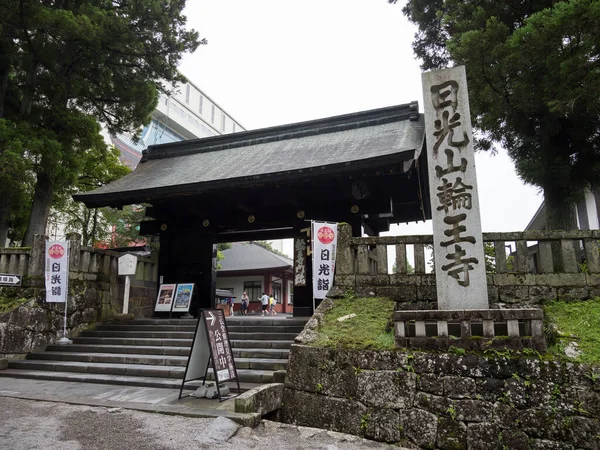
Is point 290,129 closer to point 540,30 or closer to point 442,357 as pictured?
point 540,30

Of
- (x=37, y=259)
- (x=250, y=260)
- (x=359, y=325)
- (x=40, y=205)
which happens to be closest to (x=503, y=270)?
(x=359, y=325)

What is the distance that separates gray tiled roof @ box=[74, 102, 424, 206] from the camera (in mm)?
10242

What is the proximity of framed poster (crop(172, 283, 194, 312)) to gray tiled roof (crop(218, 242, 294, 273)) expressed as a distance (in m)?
14.5

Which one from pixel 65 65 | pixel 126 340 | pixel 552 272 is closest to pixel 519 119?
pixel 552 272

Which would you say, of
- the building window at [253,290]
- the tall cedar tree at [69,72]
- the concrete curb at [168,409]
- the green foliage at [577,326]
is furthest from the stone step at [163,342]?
the building window at [253,290]

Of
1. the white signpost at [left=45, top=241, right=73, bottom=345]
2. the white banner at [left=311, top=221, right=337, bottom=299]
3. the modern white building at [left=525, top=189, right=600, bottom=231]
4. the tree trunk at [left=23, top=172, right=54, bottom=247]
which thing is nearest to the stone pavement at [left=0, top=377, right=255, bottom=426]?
the white signpost at [left=45, top=241, right=73, bottom=345]

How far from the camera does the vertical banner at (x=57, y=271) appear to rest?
9266mm

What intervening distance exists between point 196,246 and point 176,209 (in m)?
1.35

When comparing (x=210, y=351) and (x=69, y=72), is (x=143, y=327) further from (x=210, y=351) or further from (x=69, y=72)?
(x=69, y=72)

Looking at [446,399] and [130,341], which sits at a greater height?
[130,341]

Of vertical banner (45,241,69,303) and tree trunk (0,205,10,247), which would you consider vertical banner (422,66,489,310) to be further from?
tree trunk (0,205,10,247)

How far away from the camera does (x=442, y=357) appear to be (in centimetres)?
505

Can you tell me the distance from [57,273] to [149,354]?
2.98m

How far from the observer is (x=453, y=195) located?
612cm
